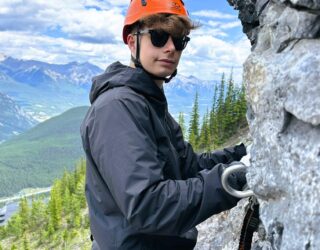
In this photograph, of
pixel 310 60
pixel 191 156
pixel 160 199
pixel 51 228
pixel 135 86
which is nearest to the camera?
pixel 310 60

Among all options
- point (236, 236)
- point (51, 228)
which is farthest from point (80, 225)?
point (236, 236)

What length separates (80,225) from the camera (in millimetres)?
105000

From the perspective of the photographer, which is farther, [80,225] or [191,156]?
[80,225]

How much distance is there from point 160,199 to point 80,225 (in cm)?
10549

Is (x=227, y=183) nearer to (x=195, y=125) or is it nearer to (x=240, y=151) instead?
(x=240, y=151)

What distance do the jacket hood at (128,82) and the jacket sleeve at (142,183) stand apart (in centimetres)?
46

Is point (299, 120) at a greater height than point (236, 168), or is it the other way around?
point (299, 120)

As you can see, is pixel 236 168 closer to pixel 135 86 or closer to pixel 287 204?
pixel 287 204

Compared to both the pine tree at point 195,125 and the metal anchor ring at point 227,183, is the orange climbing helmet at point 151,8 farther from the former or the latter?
the pine tree at point 195,125

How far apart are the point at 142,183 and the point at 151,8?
8.11ft

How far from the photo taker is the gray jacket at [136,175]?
13.9 feet

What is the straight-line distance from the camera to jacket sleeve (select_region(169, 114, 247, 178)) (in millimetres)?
6355

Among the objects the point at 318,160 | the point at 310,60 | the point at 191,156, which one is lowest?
the point at 191,156

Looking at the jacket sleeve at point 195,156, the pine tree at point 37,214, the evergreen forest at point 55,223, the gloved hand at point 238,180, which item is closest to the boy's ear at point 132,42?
the jacket sleeve at point 195,156
